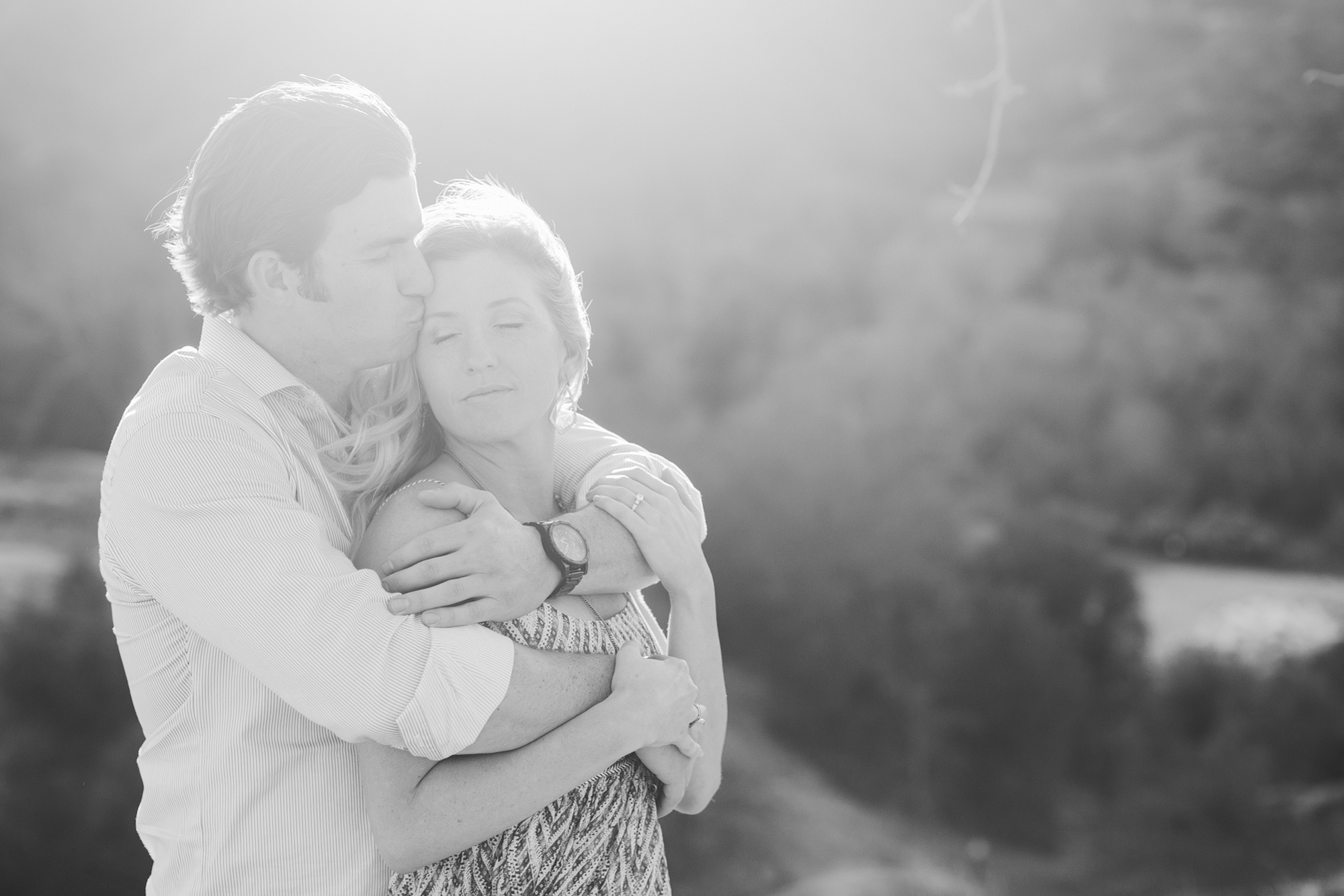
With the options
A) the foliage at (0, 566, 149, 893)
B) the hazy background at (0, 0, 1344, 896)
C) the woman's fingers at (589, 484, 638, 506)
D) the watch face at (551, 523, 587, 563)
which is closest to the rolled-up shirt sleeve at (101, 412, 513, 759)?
the watch face at (551, 523, 587, 563)

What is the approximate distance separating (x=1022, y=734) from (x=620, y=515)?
13507 millimetres

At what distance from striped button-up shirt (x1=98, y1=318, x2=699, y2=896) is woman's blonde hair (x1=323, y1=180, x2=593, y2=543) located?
0.08 meters

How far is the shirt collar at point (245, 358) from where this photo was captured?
1.64 meters

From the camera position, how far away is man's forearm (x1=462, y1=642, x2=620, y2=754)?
1.51 metres

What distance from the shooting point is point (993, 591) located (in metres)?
15.1

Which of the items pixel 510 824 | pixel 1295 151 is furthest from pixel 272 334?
pixel 1295 151

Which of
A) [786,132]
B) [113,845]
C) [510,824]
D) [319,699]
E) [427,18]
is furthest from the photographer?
[786,132]

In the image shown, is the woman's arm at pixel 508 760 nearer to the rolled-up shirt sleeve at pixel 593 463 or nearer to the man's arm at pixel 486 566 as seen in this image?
the man's arm at pixel 486 566

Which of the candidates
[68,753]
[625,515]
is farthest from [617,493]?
[68,753]

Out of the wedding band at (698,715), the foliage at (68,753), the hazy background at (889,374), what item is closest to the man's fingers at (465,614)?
the wedding band at (698,715)

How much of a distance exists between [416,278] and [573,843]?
0.89m

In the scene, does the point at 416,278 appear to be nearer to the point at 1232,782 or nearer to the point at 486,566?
the point at 486,566

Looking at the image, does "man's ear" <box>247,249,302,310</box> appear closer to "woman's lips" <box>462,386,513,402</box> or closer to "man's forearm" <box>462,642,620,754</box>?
"woman's lips" <box>462,386,513,402</box>

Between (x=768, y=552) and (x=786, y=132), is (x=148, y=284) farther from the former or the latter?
(x=786, y=132)
